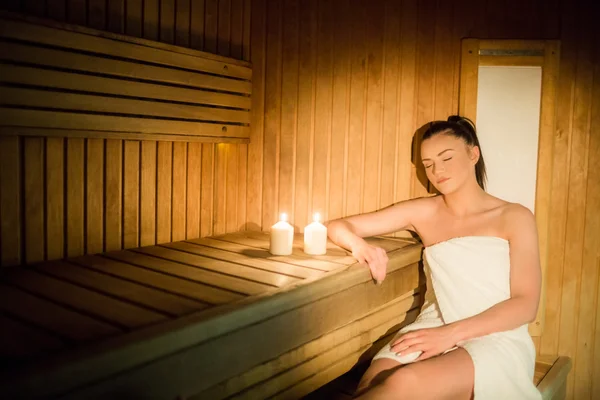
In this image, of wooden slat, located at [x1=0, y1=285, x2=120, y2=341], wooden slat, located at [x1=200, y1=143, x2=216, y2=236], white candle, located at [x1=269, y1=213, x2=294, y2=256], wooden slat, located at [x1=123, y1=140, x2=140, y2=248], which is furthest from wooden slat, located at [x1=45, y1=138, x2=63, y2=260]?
white candle, located at [x1=269, y1=213, x2=294, y2=256]

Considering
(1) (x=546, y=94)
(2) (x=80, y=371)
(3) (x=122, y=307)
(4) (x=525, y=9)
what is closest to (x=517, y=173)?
(1) (x=546, y=94)

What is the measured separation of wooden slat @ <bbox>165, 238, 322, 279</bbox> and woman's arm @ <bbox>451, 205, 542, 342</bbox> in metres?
0.71

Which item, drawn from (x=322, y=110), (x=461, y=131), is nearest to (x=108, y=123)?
(x=322, y=110)

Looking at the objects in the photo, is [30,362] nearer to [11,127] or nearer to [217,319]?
[217,319]

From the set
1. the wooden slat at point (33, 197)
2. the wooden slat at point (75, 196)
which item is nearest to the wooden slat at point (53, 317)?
the wooden slat at point (33, 197)

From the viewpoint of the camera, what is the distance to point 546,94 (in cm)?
298

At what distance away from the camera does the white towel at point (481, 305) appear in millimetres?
2184

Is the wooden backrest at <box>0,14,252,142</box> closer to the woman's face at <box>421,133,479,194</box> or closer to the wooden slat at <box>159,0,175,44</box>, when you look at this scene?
the wooden slat at <box>159,0,175,44</box>

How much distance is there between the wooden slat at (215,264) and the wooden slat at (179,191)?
98 millimetres

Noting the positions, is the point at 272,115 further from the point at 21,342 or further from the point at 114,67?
the point at 21,342

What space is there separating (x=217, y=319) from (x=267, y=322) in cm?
28

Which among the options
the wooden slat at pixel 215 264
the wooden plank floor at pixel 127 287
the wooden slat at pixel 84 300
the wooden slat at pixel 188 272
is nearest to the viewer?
the wooden plank floor at pixel 127 287

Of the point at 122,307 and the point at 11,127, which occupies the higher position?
the point at 11,127

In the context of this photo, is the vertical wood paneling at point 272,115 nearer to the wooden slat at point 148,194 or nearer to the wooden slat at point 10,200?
the wooden slat at point 148,194
